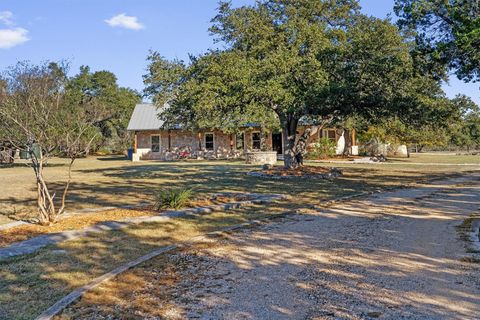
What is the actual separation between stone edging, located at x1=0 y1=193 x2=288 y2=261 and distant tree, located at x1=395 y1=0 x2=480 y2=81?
206 inches

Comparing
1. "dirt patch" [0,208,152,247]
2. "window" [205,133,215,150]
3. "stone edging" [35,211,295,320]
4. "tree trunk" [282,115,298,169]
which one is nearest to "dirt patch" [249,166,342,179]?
"tree trunk" [282,115,298,169]

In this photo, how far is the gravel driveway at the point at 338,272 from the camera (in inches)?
156

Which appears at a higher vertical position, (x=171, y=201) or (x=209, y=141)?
(x=209, y=141)

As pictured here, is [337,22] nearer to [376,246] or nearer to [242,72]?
[242,72]

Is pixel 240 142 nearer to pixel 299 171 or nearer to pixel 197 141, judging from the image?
pixel 197 141

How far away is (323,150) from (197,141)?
10574mm

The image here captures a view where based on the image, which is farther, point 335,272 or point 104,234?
point 104,234

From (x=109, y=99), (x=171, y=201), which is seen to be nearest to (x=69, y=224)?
(x=171, y=201)

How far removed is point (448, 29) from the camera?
9688 millimetres

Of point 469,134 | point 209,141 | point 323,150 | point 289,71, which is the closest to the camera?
point 289,71

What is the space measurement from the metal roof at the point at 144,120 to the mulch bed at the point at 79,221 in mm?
24550

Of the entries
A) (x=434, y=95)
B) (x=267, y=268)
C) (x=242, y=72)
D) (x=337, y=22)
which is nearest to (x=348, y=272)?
(x=267, y=268)

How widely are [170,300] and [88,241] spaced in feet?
9.77

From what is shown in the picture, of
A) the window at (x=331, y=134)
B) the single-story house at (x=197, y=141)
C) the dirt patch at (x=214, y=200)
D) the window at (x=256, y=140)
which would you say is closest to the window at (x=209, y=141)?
the single-story house at (x=197, y=141)
